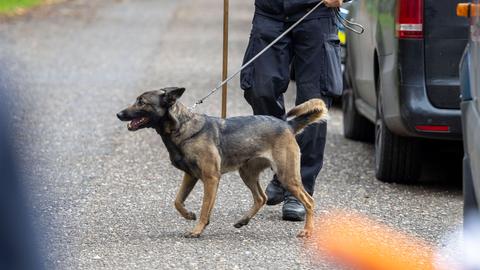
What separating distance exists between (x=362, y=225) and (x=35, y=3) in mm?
21024

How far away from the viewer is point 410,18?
8.20 m

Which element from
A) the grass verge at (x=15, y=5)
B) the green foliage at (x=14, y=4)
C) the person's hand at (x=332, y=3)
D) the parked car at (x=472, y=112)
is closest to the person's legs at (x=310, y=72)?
the person's hand at (x=332, y=3)

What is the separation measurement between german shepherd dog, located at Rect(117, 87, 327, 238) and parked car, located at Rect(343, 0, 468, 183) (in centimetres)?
110

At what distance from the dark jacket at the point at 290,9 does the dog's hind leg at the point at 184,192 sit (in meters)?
1.25

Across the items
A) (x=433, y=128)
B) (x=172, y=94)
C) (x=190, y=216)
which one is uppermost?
(x=172, y=94)

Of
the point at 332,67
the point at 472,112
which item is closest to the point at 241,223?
the point at 332,67

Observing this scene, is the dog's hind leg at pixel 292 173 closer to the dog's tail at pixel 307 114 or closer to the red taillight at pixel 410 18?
the dog's tail at pixel 307 114

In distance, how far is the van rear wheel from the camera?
8945 millimetres

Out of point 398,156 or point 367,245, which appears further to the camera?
point 398,156

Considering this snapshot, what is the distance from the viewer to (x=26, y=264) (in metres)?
3.75

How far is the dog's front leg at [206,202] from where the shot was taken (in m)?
7.14

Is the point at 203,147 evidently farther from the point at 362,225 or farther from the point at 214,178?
the point at 362,225

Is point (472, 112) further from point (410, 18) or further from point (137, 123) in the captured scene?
point (410, 18)

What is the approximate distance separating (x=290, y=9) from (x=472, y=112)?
6.92 ft
